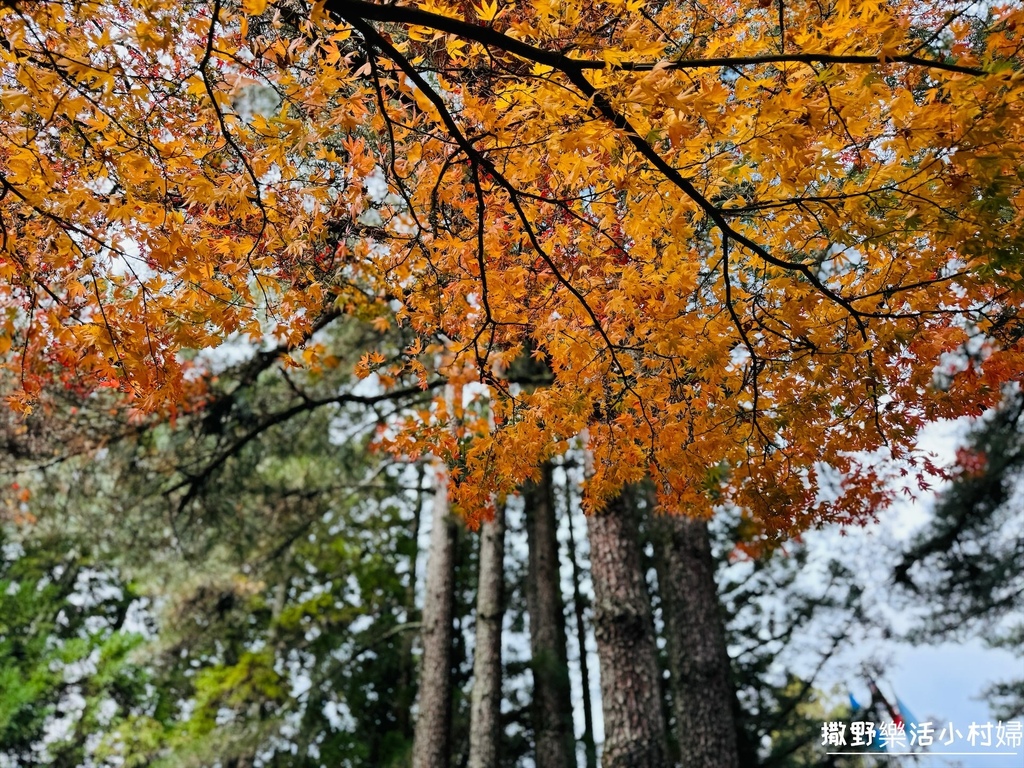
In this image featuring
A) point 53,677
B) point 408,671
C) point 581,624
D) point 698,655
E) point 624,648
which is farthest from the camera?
point 581,624

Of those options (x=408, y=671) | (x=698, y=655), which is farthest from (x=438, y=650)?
(x=408, y=671)

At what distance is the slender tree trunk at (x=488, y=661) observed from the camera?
6461mm

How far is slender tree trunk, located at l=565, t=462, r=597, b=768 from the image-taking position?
45.0 ft

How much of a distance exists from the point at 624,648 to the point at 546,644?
5947 mm

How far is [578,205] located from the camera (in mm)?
3010

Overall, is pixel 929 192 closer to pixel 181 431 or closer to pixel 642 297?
pixel 642 297

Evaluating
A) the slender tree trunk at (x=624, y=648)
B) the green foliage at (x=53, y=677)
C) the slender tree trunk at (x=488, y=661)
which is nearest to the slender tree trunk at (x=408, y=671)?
the green foliage at (x=53, y=677)

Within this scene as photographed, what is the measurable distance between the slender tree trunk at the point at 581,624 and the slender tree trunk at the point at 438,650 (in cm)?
721

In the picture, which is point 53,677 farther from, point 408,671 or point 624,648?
point 624,648

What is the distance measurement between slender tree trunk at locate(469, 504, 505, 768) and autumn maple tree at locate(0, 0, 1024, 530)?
12.1 ft

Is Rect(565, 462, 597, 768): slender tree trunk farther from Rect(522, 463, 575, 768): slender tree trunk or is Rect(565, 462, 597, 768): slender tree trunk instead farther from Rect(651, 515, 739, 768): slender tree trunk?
Rect(651, 515, 739, 768): slender tree trunk

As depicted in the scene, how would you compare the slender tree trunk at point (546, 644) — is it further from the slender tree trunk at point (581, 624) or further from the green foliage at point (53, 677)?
the green foliage at point (53, 677)

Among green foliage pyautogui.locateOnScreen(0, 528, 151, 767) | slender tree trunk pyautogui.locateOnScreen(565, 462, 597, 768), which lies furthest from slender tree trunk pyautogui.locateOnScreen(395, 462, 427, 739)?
green foliage pyautogui.locateOnScreen(0, 528, 151, 767)

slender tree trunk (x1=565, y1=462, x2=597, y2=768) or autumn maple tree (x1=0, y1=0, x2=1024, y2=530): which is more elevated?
slender tree trunk (x1=565, y1=462, x2=597, y2=768)
